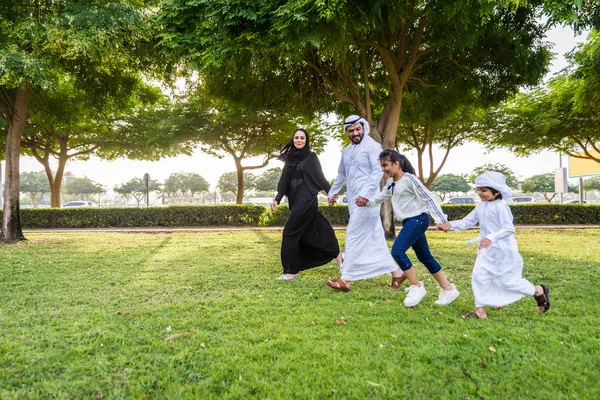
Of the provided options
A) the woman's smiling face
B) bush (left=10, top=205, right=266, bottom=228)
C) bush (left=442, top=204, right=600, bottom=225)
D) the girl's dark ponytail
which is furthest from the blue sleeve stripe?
bush (left=442, top=204, right=600, bottom=225)

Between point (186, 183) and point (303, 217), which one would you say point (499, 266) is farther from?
point (186, 183)

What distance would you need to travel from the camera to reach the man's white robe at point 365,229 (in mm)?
4887

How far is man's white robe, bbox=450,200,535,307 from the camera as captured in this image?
3.72 metres

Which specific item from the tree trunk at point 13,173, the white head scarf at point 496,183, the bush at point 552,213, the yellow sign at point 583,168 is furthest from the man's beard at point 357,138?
the yellow sign at point 583,168

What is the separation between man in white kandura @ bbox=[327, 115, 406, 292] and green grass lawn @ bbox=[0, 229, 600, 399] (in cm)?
25

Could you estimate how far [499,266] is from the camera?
378cm

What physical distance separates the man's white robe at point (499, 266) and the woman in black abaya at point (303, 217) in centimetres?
239

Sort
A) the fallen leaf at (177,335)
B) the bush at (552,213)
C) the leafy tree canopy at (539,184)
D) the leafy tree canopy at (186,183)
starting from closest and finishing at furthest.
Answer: the fallen leaf at (177,335) < the bush at (552,213) < the leafy tree canopy at (539,184) < the leafy tree canopy at (186,183)

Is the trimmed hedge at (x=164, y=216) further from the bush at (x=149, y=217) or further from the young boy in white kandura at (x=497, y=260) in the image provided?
the young boy in white kandura at (x=497, y=260)

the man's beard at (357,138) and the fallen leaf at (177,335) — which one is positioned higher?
the man's beard at (357,138)

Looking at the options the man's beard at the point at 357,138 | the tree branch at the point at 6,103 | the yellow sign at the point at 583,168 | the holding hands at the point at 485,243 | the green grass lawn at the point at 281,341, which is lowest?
the green grass lawn at the point at 281,341

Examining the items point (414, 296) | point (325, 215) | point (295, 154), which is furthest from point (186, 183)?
point (414, 296)

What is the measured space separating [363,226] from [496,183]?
64.9 inches

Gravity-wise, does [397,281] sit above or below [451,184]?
below
